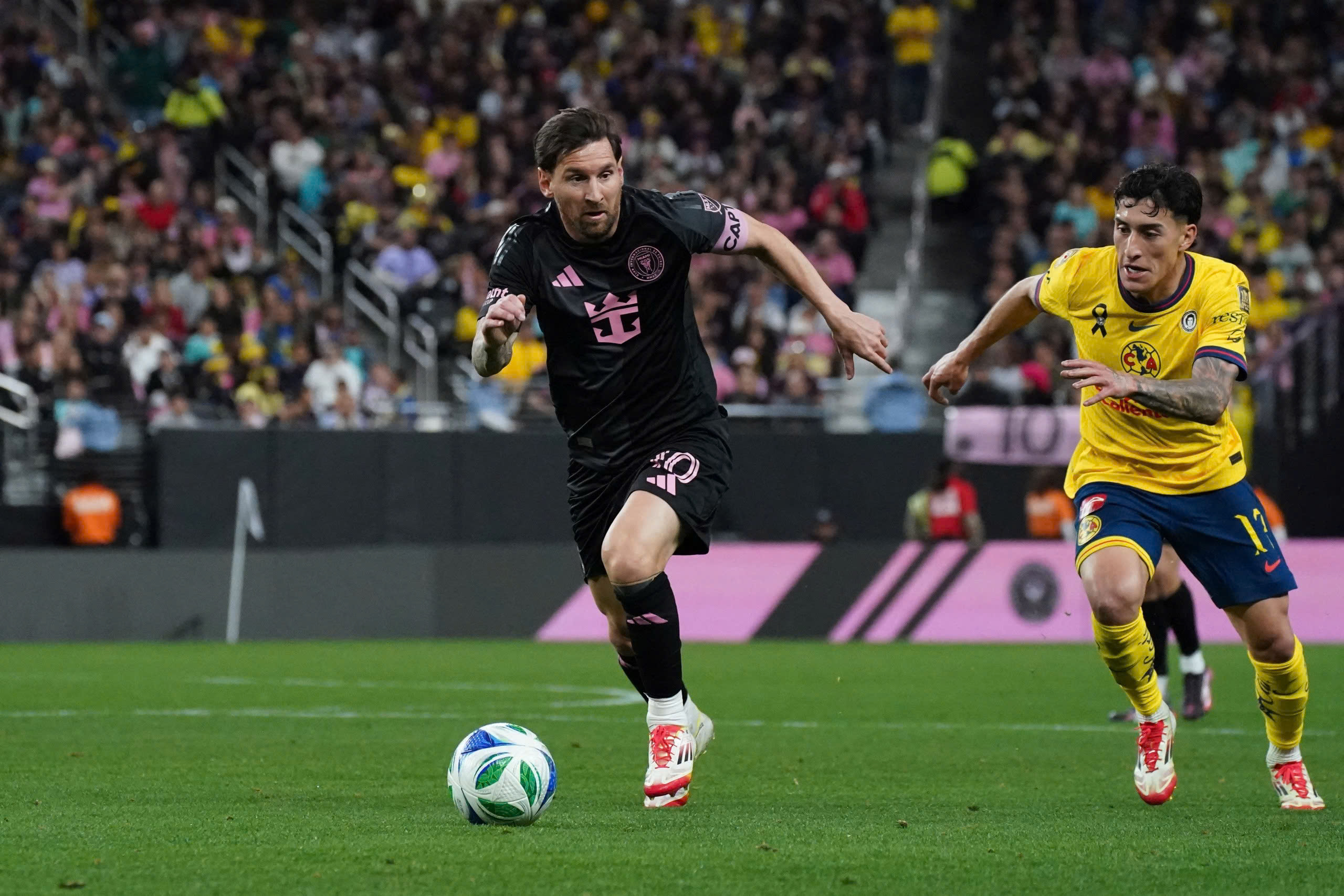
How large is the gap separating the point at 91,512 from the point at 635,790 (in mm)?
11821

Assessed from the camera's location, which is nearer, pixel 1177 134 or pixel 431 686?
pixel 431 686

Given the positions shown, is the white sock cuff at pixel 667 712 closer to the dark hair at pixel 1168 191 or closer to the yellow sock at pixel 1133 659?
the yellow sock at pixel 1133 659

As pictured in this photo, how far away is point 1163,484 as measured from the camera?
22.8ft

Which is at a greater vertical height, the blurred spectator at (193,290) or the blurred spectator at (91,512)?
the blurred spectator at (193,290)

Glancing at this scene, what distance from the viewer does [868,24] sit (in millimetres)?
26594

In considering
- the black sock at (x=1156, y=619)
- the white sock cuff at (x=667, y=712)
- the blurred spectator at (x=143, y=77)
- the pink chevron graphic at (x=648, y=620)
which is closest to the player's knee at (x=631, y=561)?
the pink chevron graphic at (x=648, y=620)

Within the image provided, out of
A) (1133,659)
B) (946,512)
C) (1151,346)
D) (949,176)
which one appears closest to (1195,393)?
(1151,346)

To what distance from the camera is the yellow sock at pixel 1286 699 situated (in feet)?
22.7

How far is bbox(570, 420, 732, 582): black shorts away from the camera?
22.6 ft

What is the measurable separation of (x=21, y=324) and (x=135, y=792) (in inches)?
519

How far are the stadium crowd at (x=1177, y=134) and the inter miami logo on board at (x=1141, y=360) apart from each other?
13384 millimetres

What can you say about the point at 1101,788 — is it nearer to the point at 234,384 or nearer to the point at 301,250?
the point at 234,384

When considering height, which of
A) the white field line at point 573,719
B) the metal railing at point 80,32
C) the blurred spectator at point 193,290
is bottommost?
the white field line at point 573,719

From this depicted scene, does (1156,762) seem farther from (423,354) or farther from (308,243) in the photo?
(308,243)
